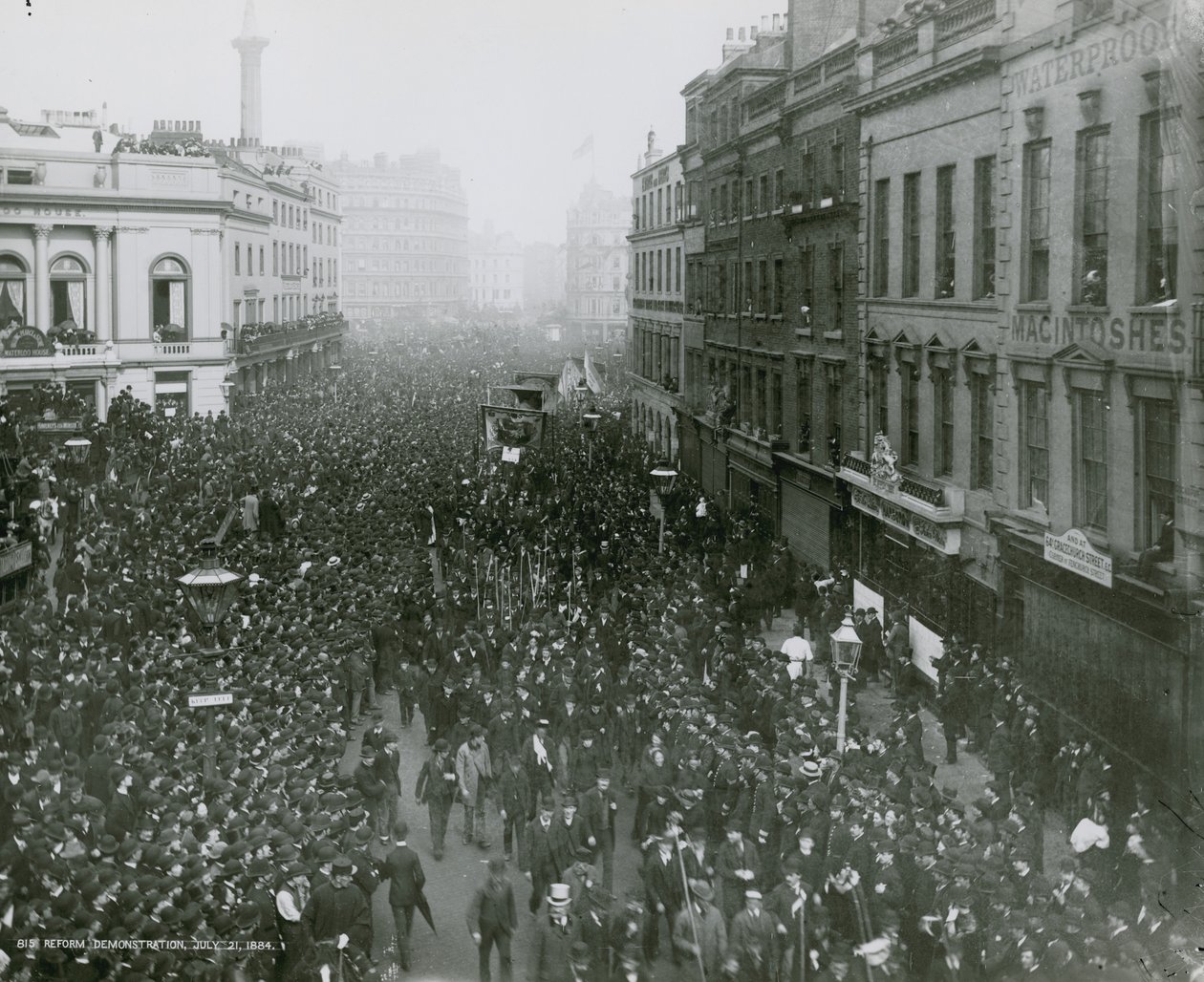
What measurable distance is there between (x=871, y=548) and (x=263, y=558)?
12825 millimetres

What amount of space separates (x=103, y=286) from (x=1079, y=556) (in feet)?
133

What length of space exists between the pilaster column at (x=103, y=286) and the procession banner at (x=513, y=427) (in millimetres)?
17235

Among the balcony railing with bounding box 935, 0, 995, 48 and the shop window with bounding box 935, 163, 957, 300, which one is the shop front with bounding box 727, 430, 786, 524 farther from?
the balcony railing with bounding box 935, 0, 995, 48

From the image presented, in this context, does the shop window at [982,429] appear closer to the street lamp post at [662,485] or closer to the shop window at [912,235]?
the shop window at [912,235]

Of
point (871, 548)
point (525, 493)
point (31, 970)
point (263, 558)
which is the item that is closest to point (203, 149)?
point (525, 493)

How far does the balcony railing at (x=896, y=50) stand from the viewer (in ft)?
83.3

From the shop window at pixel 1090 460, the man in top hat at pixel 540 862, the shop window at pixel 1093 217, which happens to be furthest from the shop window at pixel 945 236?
the man in top hat at pixel 540 862

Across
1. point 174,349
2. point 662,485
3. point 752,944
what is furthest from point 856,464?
point 174,349

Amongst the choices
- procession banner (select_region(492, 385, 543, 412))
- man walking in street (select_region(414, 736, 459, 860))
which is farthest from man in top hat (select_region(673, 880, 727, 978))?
procession banner (select_region(492, 385, 543, 412))

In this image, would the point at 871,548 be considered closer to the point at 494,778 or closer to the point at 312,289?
the point at 494,778

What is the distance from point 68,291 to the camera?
47.2 m

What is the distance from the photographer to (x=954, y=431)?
2359cm

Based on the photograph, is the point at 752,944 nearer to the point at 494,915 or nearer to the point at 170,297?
the point at 494,915

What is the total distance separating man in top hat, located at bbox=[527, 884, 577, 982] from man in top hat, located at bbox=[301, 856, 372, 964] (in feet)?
6.03
